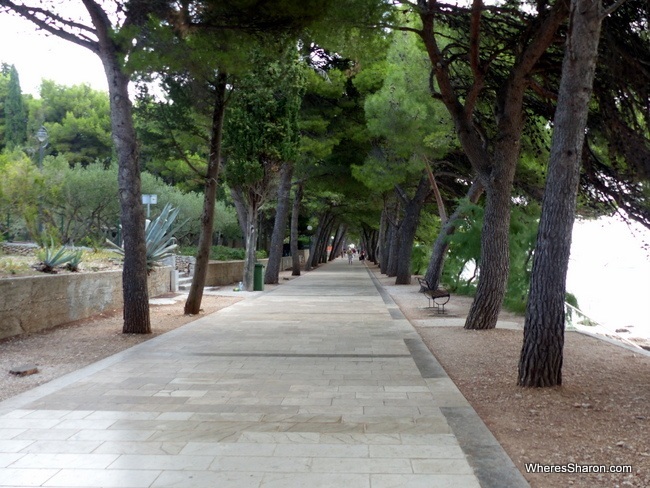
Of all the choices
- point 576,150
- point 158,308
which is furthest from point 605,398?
point 158,308

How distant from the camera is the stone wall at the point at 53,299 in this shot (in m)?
9.43

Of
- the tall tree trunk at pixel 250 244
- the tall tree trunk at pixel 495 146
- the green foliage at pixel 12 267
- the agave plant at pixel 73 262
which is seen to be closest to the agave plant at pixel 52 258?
the agave plant at pixel 73 262

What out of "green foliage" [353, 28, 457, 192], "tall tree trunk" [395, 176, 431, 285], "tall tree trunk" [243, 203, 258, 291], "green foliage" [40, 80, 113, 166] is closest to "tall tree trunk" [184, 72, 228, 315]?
"green foliage" [353, 28, 457, 192]

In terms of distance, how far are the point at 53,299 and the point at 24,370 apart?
159 inches

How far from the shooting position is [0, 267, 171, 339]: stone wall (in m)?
9.43

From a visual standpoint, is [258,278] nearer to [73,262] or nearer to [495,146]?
[73,262]

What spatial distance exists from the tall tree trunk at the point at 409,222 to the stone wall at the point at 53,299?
1374 cm

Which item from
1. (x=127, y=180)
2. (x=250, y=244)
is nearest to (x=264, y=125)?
(x=250, y=244)

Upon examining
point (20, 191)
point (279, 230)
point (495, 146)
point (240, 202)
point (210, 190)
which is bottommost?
point (279, 230)

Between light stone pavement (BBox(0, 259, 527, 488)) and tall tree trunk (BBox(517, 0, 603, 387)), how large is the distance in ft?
3.35

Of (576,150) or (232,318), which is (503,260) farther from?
(232,318)

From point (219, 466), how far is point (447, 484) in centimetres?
155

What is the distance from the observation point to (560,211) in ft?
20.9

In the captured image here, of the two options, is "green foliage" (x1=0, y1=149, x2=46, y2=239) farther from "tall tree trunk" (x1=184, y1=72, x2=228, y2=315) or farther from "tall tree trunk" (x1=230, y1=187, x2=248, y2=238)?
"tall tree trunk" (x1=184, y1=72, x2=228, y2=315)
